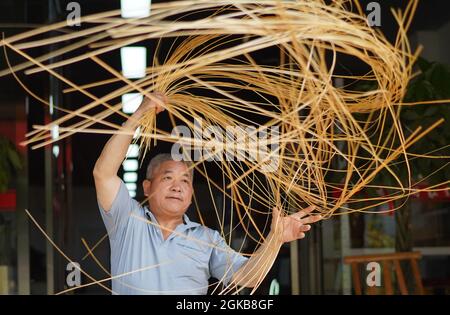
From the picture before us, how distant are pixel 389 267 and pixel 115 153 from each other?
198 centimetres

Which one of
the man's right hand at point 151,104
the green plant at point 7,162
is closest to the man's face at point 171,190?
the man's right hand at point 151,104

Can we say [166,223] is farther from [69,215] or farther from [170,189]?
[69,215]

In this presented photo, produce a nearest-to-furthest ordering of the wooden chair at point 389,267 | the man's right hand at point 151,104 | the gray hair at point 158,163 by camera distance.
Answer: the man's right hand at point 151,104
the gray hair at point 158,163
the wooden chair at point 389,267

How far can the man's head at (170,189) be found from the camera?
13.3 ft

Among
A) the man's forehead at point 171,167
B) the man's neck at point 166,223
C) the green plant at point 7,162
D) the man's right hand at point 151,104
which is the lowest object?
the man's neck at point 166,223

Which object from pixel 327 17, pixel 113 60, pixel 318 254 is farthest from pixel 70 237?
pixel 327 17

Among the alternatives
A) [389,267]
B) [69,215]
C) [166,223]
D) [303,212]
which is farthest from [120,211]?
[389,267]

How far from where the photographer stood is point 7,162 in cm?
528

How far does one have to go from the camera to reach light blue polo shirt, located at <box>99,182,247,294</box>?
3994 mm

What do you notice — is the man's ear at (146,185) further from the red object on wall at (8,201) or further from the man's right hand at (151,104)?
the red object on wall at (8,201)

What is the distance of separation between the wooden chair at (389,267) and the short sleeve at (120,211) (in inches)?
65.9

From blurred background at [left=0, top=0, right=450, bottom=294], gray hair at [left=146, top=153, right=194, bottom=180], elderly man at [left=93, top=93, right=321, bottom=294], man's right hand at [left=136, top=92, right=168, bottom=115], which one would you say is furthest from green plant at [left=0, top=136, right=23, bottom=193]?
man's right hand at [left=136, top=92, right=168, bottom=115]

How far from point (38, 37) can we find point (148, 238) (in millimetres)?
1599
